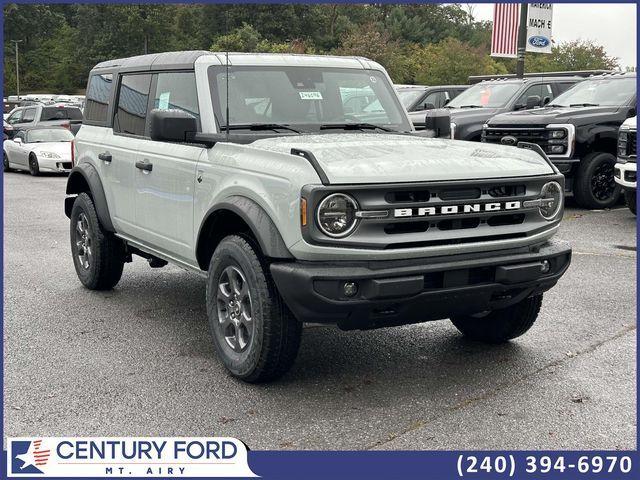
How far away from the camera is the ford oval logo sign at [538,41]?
21969 millimetres

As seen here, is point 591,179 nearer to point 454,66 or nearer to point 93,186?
point 93,186

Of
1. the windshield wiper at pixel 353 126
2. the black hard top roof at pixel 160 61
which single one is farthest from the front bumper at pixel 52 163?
the windshield wiper at pixel 353 126

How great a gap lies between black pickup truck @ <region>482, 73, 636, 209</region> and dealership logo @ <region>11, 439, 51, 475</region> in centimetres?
954

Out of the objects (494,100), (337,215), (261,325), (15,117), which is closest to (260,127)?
(337,215)

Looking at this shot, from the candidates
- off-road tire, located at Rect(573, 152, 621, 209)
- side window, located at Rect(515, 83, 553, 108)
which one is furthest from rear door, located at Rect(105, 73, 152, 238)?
side window, located at Rect(515, 83, 553, 108)

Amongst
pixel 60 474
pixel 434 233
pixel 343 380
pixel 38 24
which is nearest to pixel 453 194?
pixel 434 233

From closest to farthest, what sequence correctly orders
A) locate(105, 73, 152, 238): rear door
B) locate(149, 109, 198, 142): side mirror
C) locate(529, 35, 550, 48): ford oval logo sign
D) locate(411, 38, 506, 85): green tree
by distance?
locate(149, 109, 198, 142): side mirror
locate(105, 73, 152, 238): rear door
locate(529, 35, 550, 48): ford oval logo sign
locate(411, 38, 506, 85): green tree

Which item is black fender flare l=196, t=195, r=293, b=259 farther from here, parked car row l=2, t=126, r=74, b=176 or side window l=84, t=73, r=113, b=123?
parked car row l=2, t=126, r=74, b=176

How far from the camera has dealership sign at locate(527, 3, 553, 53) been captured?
21641 millimetres

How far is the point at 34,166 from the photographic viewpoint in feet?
69.2

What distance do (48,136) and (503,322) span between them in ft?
60.4

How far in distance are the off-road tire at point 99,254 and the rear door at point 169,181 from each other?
2.89 ft

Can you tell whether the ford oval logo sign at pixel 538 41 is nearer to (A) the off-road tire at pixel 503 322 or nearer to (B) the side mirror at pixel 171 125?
(A) the off-road tire at pixel 503 322

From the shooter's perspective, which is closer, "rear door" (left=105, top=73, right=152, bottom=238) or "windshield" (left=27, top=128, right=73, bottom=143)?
"rear door" (left=105, top=73, right=152, bottom=238)
